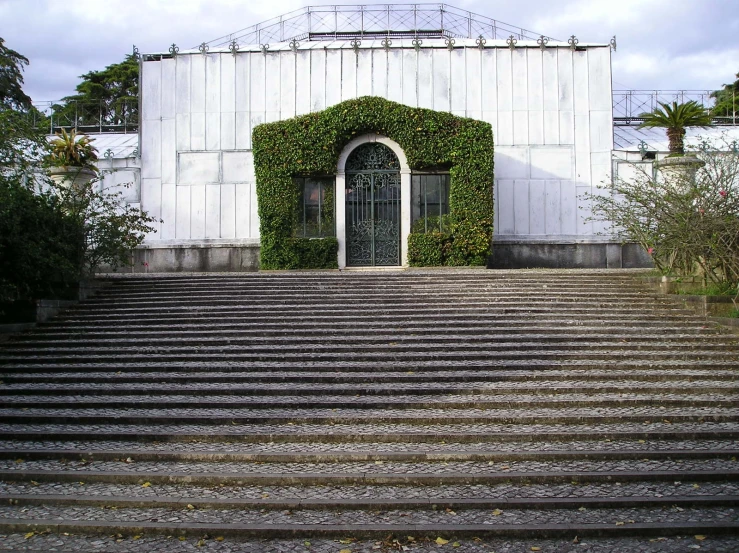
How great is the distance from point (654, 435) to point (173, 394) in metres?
6.20

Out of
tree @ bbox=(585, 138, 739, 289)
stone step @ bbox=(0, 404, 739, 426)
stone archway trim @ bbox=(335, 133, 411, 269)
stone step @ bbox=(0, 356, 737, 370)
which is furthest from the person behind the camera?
stone archway trim @ bbox=(335, 133, 411, 269)

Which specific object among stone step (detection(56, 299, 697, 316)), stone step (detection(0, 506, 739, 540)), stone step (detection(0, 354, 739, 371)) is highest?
stone step (detection(56, 299, 697, 316))

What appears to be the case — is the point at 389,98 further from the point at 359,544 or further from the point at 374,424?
the point at 359,544

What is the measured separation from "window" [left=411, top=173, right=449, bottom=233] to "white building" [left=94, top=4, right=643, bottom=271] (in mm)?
2290


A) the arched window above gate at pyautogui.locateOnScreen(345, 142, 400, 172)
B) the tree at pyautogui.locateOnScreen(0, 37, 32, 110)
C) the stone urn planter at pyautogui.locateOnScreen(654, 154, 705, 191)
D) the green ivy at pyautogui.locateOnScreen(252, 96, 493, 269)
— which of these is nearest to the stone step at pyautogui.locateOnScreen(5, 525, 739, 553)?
the stone urn planter at pyautogui.locateOnScreen(654, 154, 705, 191)

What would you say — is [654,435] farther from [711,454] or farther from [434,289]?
[434,289]

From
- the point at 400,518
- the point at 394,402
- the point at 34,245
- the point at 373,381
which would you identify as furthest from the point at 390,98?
the point at 400,518

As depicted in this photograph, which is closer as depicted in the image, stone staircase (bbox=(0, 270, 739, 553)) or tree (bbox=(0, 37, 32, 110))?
stone staircase (bbox=(0, 270, 739, 553))

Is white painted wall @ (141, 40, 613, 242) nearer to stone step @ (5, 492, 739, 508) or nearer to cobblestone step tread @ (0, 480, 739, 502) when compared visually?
cobblestone step tread @ (0, 480, 739, 502)

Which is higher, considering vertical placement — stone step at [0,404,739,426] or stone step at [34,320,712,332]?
stone step at [34,320,712,332]

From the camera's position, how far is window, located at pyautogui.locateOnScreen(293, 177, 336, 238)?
802 inches

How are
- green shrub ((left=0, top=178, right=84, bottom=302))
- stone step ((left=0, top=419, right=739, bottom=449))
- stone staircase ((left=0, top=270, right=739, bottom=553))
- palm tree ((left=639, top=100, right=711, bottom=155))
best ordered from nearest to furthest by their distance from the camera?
1. stone staircase ((left=0, top=270, right=739, bottom=553))
2. stone step ((left=0, top=419, right=739, bottom=449))
3. green shrub ((left=0, top=178, right=84, bottom=302))
4. palm tree ((left=639, top=100, right=711, bottom=155))

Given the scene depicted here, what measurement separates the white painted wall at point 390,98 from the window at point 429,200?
237 cm

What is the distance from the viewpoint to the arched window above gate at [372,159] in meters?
20.4
